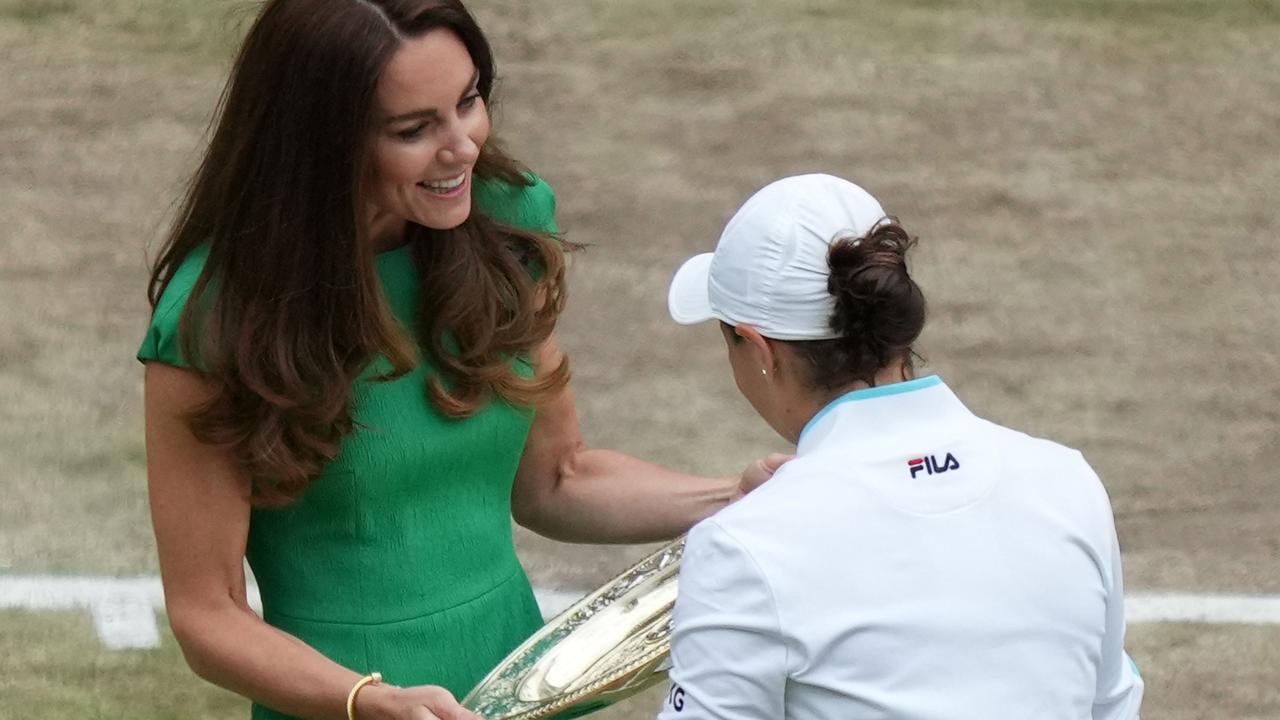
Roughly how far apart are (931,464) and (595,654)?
95cm

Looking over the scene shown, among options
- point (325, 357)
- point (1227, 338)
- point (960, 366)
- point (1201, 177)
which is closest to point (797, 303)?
point (325, 357)

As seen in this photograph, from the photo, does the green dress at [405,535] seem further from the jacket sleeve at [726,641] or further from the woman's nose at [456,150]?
the jacket sleeve at [726,641]

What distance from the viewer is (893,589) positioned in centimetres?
219

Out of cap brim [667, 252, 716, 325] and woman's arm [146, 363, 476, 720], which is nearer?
cap brim [667, 252, 716, 325]

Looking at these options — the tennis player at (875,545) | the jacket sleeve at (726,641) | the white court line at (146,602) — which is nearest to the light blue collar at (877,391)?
the tennis player at (875,545)

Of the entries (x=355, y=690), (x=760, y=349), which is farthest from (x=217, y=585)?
(x=760, y=349)

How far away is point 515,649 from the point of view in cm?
304

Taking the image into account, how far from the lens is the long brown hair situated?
2723mm

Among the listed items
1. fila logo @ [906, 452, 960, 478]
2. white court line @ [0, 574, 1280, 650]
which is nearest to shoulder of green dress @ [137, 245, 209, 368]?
fila logo @ [906, 452, 960, 478]

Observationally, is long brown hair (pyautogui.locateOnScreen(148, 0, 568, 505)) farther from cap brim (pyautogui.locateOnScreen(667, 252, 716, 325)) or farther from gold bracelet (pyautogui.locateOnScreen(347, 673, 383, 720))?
cap brim (pyautogui.locateOnScreen(667, 252, 716, 325))

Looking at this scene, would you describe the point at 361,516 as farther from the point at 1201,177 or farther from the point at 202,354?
the point at 1201,177

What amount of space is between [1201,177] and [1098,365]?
168 centimetres

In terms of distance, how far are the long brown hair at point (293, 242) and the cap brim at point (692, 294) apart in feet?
1.50

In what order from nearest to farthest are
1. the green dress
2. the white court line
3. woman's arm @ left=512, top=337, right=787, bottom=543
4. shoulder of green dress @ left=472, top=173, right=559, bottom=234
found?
the green dress < shoulder of green dress @ left=472, top=173, right=559, bottom=234 < woman's arm @ left=512, top=337, right=787, bottom=543 < the white court line
